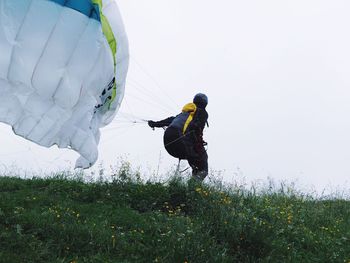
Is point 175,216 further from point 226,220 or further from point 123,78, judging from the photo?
point 123,78

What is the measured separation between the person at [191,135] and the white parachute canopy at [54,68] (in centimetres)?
362

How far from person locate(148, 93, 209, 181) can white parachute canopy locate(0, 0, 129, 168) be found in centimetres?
362

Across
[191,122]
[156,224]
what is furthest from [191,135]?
[156,224]

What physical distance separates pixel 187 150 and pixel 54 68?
14.2ft

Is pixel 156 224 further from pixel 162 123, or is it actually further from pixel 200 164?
pixel 162 123

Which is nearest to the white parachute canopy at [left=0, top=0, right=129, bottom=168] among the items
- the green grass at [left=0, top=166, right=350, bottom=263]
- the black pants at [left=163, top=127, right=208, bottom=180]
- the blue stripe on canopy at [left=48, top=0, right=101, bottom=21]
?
the blue stripe on canopy at [left=48, top=0, right=101, bottom=21]

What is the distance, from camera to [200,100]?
12.5 meters

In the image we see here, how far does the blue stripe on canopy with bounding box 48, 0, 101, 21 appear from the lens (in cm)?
817

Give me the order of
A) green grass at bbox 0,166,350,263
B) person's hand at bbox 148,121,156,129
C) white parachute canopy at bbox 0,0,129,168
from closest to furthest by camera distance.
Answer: white parachute canopy at bbox 0,0,129,168 → green grass at bbox 0,166,350,263 → person's hand at bbox 148,121,156,129

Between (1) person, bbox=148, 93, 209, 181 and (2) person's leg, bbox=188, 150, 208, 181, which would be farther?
(2) person's leg, bbox=188, 150, 208, 181

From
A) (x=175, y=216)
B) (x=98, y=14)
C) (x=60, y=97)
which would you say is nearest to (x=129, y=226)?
(x=175, y=216)

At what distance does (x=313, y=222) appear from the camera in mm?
11016

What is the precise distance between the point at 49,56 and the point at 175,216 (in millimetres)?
3417

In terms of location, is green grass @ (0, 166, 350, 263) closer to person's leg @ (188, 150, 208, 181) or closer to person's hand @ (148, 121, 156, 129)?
person's leg @ (188, 150, 208, 181)
